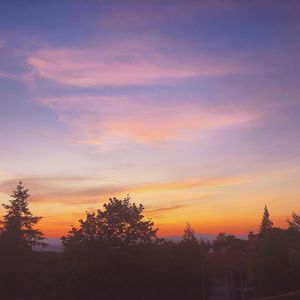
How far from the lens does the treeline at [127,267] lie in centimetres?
3547

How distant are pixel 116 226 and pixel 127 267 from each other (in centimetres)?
548

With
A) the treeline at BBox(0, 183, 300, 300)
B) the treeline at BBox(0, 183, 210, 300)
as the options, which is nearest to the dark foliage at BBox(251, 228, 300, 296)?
the treeline at BBox(0, 183, 300, 300)

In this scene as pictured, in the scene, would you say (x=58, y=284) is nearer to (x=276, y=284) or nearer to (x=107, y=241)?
(x=107, y=241)

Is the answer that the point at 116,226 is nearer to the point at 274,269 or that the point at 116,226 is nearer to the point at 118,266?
the point at 118,266

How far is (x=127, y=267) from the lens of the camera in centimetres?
3594

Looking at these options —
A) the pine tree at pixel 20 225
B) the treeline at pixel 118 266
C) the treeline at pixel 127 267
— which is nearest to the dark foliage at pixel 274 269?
the treeline at pixel 127 267

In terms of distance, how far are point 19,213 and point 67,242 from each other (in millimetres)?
23407

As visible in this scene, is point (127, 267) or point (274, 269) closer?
point (127, 267)

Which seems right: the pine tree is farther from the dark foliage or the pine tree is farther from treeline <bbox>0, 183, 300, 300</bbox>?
the dark foliage

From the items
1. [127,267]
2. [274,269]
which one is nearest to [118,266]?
[127,267]

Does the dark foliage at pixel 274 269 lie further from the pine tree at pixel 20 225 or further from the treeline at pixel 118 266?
the pine tree at pixel 20 225

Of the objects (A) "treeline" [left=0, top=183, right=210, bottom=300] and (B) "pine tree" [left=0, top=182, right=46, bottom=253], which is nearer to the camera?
(A) "treeline" [left=0, top=183, right=210, bottom=300]

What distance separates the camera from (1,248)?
54719 mm

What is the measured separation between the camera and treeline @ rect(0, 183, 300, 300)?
35.5 meters
